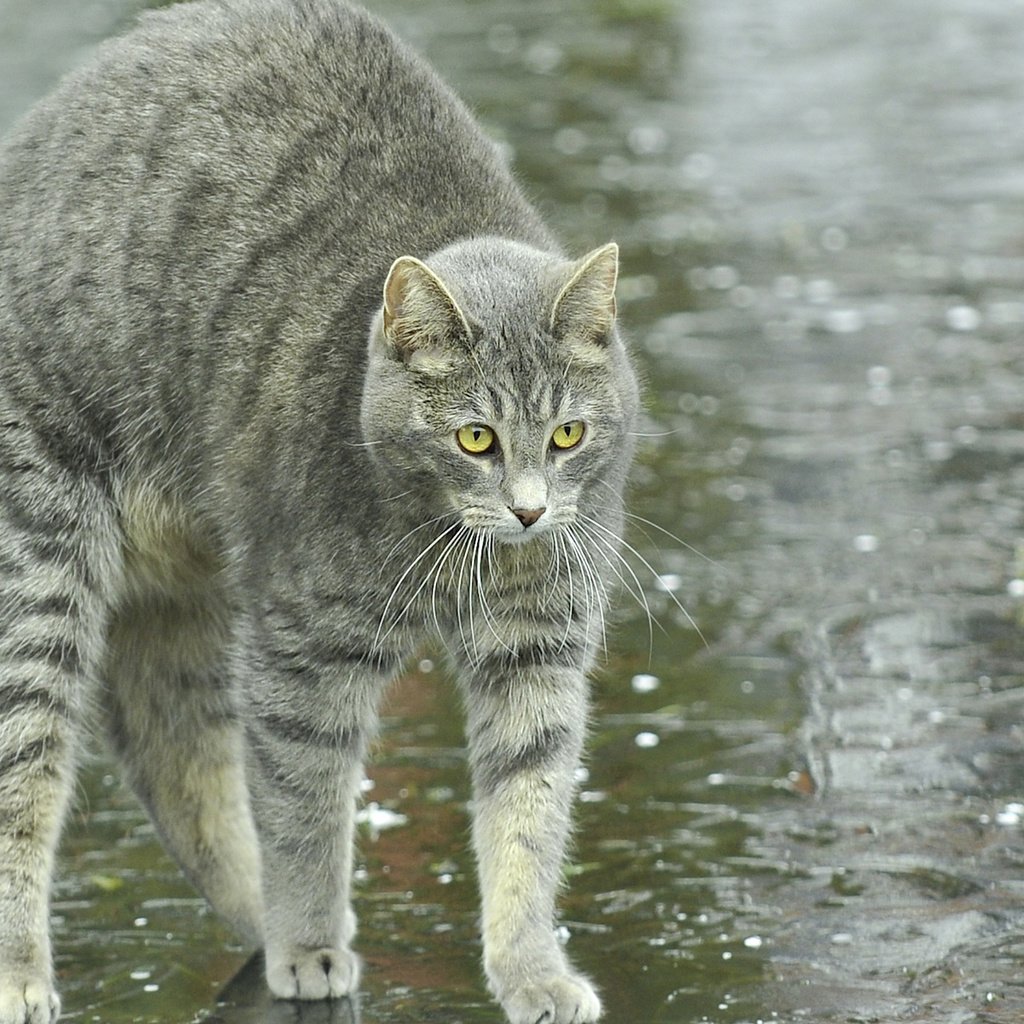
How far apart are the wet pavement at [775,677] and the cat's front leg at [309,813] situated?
13 cm

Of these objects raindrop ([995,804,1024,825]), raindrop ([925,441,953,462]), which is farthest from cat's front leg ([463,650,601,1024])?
raindrop ([925,441,953,462])

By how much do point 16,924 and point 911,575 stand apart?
3.64 m

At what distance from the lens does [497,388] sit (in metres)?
4.41

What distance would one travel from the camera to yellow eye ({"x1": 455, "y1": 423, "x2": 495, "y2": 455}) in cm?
439

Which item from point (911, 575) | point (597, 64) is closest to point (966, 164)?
point (597, 64)

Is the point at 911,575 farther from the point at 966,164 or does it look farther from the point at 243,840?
the point at 966,164

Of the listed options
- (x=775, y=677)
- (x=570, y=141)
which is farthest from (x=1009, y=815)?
(x=570, y=141)

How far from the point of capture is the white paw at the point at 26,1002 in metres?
4.67

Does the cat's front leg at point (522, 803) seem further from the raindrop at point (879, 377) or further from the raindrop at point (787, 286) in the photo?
the raindrop at point (787, 286)

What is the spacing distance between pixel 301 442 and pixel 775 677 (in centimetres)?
235

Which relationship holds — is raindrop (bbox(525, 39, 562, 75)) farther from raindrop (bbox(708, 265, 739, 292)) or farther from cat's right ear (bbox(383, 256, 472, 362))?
cat's right ear (bbox(383, 256, 472, 362))

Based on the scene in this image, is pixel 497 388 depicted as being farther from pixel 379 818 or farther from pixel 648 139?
pixel 648 139

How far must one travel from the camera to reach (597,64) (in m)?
16.3

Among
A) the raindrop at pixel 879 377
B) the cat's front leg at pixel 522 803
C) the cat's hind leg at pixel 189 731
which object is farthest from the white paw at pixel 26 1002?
the raindrop at pixel 879 377
